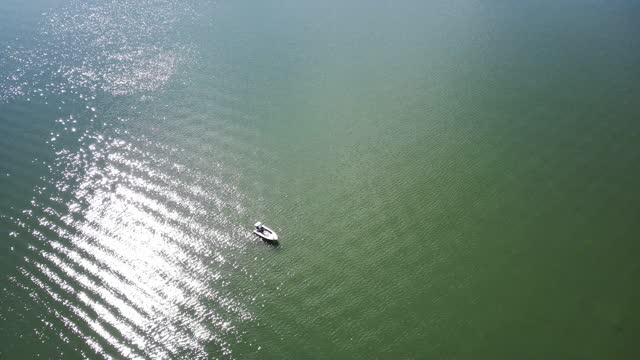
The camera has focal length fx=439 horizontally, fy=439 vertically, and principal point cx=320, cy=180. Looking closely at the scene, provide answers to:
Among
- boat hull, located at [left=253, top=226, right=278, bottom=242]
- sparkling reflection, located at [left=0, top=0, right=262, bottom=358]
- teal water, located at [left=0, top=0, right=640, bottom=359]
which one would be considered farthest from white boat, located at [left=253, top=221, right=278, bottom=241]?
sparkling reflection, located at [left=0, top=0, right=262, bottom=358]

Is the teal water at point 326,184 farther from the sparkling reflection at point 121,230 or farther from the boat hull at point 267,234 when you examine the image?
the boat hull at point 267,234

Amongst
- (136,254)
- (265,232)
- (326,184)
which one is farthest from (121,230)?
(326,184)

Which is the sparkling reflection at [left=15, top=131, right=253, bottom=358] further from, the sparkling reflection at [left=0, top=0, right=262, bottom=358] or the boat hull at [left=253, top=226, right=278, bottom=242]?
the boat hull at [left=253, top=226, right=278, bottom=242]

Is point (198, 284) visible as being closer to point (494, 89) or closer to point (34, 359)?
point (34, 359)

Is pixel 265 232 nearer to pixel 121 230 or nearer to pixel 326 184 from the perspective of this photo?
pixel 326 184

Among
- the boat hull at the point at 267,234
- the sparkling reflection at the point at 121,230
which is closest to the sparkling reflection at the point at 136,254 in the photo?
the sparkling reflection at the point at 121,230

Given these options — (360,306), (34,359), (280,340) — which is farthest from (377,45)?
(34,359)

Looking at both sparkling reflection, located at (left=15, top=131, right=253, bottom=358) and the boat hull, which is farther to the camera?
the boat hull
